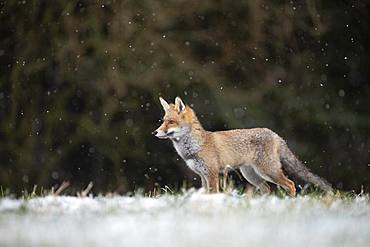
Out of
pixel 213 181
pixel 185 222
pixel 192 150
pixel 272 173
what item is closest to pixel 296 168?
pixel 272 173

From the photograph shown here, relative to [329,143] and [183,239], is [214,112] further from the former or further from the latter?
[183,239]

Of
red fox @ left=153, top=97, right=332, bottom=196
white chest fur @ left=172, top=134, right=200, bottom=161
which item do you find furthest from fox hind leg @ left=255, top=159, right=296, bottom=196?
white chest fur @ left=172, top=134, right=200, bottom=161

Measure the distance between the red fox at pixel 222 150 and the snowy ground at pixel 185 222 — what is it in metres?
1.38

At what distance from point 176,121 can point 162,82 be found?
6.95 feet

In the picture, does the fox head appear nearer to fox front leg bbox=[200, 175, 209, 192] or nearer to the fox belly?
the fox belly

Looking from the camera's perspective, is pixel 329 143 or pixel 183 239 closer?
pixel 183 239

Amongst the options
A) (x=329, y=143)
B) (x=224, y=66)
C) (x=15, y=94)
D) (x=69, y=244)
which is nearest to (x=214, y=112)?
(x=224, y=66)

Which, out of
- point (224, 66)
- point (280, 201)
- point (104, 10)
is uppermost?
point (104, 10)

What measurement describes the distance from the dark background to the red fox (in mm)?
1871

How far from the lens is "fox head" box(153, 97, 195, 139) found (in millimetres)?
5781

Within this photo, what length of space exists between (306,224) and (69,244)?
3.72ft

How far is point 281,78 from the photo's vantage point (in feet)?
27.1

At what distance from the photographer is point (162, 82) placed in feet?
26.0

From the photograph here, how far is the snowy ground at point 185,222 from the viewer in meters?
2.98
